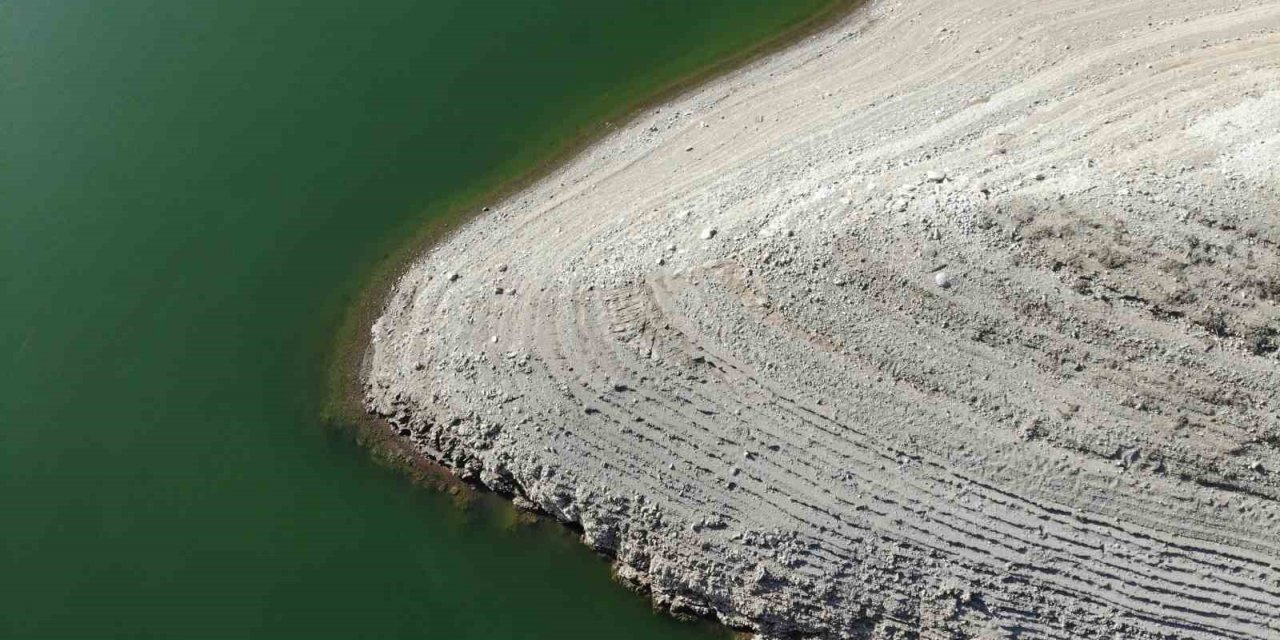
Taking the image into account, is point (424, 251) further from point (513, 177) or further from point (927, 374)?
point (927, 374)

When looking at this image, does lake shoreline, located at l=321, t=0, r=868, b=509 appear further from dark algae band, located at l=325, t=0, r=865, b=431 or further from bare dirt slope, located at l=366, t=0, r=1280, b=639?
bare dirt slope, located at l=366, t=0, r=1280, b=639

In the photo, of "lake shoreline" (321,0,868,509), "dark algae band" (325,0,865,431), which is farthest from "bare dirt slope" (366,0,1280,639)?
"dark algae band" (325,0,865,431)

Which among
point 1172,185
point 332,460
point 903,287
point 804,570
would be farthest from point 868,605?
point 332,460

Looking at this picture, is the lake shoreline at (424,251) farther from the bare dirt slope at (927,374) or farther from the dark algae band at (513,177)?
the bare dirt slope at (927,374)

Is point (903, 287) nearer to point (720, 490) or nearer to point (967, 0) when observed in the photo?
point (720, 490)

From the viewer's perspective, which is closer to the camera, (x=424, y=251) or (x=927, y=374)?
(x=927, y=374)

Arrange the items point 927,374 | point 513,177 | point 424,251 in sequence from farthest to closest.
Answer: point 513,177
point 424,251
point 927,374

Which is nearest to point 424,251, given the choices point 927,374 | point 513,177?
point 513,177

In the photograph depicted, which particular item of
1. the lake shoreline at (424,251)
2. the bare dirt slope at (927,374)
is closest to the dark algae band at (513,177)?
the lake shoreline at (424,251)

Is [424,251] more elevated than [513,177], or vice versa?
[513,177]

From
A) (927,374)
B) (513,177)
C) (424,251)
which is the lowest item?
(927,374)
